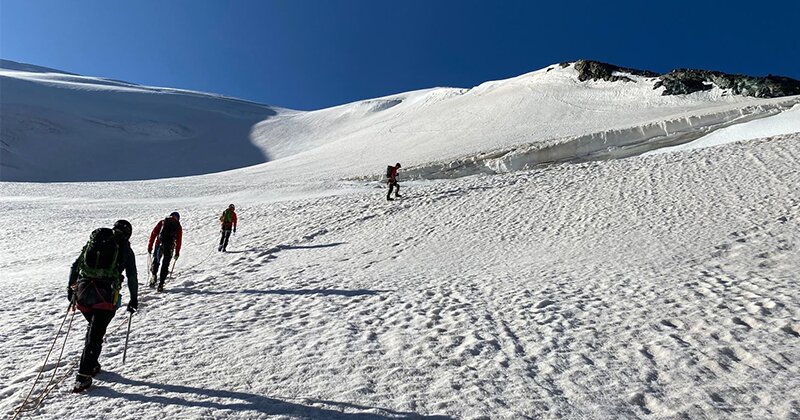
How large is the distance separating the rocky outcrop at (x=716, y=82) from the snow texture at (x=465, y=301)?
791 inches

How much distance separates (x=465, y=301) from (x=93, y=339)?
4.51 m

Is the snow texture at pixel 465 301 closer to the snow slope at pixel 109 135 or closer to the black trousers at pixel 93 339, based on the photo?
the black trousers at pixel 93 339

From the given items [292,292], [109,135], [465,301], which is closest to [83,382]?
[292,292]

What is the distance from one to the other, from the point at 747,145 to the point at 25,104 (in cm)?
6939

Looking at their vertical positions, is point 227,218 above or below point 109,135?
below

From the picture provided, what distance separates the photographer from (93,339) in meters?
4.24

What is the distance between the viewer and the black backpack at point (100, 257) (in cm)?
426

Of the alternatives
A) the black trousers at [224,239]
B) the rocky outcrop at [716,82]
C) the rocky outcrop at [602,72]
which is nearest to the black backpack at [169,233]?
the black trousers at [224,239]

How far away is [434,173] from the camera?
2383 cm

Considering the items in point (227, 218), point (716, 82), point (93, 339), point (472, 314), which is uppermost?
point (716, 82)

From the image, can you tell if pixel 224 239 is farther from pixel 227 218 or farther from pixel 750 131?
pixel 750 131

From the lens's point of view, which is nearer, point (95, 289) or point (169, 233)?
point (95, 289)

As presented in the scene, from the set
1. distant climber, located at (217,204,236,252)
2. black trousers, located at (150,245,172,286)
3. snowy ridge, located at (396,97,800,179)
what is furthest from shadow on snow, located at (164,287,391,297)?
snowy ridge, located at (396,97,800,179)

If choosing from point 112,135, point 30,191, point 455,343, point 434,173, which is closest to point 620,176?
point 434,173
